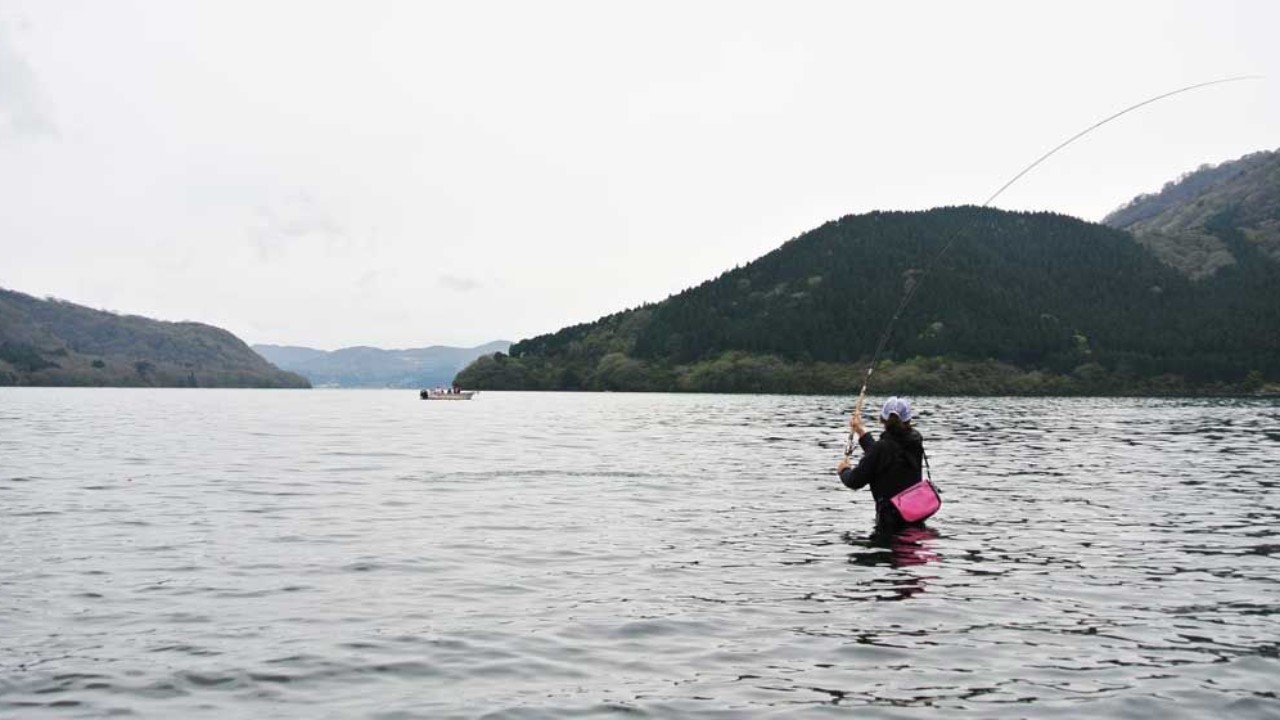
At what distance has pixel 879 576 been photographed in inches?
637

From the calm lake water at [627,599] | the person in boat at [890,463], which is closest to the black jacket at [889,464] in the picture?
the person in boat at [890,463]

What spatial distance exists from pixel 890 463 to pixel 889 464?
0.03 m

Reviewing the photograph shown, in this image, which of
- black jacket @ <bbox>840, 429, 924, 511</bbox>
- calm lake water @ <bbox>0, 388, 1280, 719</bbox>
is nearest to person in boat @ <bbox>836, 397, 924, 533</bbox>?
black jacket @ <bbox>840, 429, 924, 511</bbox>

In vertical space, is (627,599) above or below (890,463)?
below

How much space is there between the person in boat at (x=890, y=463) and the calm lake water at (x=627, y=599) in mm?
1006

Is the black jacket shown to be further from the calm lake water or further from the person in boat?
the calm lake water

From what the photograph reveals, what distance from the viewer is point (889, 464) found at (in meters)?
20.2

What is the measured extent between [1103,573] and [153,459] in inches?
1433

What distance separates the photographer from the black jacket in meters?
20.0

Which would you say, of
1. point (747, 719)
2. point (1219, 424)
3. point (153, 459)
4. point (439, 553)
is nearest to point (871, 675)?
point (747, 719)

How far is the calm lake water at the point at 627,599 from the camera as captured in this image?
9906mm

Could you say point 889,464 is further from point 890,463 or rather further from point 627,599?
point 627,599

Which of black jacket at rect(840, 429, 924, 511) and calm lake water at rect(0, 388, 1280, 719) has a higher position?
black jacket at rect(840, 429, 924, 511)

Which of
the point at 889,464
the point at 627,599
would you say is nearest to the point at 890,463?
the point at 889,464
